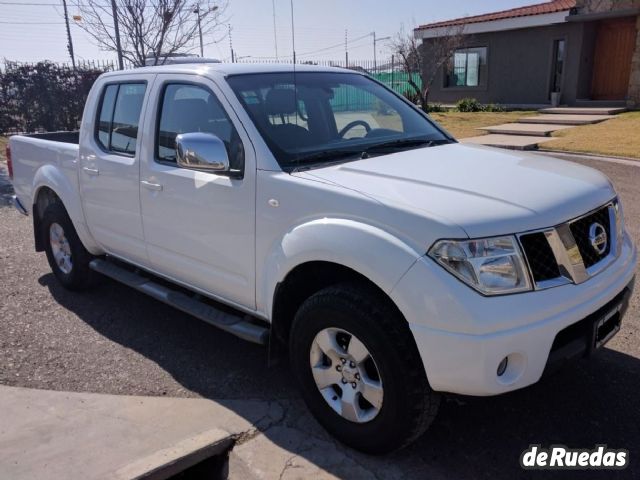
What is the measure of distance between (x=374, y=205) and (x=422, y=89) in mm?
23989

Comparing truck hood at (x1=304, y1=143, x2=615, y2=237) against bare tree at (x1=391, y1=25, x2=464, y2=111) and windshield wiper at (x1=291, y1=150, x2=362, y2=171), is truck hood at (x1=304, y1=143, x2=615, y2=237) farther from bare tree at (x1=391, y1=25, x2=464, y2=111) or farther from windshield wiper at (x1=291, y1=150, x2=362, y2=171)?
bare tree at (x1=391, y1=25, x2=464, y2=111)

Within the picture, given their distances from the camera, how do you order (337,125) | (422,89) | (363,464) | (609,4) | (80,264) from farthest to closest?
1. (422,89)
2. (609,4)
3. (80,264)
4. (337,125)
5. (363,464)

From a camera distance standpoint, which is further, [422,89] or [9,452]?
[422,89]

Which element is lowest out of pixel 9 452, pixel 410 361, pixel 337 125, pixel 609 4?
pixel 9 452

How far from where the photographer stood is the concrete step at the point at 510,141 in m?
12.9

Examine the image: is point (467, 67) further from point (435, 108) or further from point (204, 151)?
point (204, 151)

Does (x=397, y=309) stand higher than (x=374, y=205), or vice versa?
(x=374, y=205)

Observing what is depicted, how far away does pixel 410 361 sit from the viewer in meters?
2.63

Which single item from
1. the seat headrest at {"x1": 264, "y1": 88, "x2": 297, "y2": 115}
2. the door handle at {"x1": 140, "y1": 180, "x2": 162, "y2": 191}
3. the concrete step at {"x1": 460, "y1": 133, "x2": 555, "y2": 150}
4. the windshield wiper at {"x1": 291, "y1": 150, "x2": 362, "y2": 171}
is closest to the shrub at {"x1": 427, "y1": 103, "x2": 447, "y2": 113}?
the concrete step at {"x1": 460, "y1": 133, "x2": 555, "y2": 150}

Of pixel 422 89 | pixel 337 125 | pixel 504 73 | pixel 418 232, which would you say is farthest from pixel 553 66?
pixel 418 232

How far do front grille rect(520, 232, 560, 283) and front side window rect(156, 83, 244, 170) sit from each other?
171cm

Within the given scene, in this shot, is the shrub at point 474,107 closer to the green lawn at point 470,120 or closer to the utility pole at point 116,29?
the green lawn at point 470,120

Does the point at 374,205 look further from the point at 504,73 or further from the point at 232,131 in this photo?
the point at 504,73

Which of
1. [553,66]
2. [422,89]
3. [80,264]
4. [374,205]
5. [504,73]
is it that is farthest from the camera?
[422,89]
